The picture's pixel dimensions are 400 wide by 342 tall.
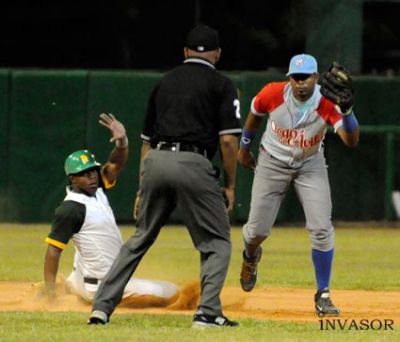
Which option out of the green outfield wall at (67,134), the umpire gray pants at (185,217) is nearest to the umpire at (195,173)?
the umpire gray pants at (185,217)

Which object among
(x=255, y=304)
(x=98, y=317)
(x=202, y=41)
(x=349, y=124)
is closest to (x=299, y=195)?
(x=349, y=124)

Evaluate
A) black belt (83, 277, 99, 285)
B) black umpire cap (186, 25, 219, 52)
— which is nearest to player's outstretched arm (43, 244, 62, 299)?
black belt (83, 277, 99, 285)

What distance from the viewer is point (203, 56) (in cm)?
896

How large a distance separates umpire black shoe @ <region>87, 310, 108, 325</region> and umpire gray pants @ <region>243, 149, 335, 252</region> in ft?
6.56

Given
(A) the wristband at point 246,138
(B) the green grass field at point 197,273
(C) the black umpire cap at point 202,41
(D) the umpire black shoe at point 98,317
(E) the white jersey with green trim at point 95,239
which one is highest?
(C) the black umpire cap at point 202,41

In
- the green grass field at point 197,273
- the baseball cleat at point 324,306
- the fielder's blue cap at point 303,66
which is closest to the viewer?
the green grass field at point 197,273

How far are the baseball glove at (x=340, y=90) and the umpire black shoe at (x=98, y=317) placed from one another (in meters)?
2.23

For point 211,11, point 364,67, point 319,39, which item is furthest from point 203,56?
point 364,67

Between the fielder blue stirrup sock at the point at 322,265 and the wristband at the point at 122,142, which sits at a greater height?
the wristband at the point at 122,142

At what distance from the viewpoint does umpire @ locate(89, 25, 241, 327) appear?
8.79 meters

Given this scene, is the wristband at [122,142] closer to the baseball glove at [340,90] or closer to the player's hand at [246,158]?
the player's hand at [246,158]

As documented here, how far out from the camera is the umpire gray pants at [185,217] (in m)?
8.78

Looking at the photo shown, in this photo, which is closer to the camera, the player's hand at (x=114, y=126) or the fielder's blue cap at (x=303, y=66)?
the player's hand at (x=114, y=126)

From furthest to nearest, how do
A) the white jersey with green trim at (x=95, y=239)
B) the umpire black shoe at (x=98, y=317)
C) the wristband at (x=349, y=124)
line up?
the white jersey with green trim at (x=95, y=239), the wristband at (x=349, y=124), the umpire black shoe at (x=98, y=317)
